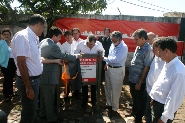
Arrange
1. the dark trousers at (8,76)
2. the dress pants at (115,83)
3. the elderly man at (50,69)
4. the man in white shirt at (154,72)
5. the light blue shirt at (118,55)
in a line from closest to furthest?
the man in white shirt at (154,72), the elderly man at (50,69), the light blue shirt at (118,55), the dress pants at (115,83), the dark trousers at (8,76)

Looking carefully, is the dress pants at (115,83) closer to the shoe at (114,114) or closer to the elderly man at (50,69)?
the shoe at (114,114)

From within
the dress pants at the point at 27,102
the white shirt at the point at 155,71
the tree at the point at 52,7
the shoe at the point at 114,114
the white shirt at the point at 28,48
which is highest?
the tree at the point at 52,7

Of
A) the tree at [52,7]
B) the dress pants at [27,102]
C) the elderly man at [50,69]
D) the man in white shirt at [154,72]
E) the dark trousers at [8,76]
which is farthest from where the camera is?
the tree at [52,7]

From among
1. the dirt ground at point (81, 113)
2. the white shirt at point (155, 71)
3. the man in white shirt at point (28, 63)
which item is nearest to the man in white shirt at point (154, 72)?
the white shirt at point (155, 71)

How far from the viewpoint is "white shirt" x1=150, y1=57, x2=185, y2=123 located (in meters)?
1.95

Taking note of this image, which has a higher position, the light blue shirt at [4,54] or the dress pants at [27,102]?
the light blue shirt at [4,54]

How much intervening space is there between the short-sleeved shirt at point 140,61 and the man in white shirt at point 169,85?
51.3 inches

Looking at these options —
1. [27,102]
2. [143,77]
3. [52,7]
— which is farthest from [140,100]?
[52,7]

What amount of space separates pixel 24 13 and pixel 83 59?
18.8 ft

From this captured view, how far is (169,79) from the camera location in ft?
6.85

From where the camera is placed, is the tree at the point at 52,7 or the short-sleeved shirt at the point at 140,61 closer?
the short-sleeved shirt at the point at 140,61

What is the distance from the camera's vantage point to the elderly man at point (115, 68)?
411 centimetres

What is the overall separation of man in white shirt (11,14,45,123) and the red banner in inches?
205

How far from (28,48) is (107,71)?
88.7 inches
